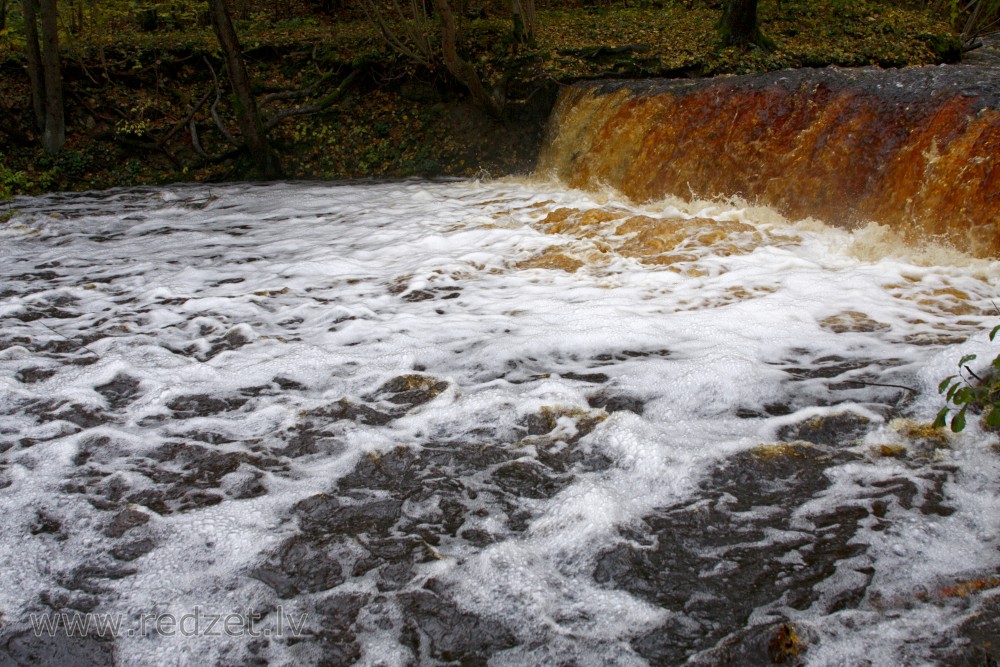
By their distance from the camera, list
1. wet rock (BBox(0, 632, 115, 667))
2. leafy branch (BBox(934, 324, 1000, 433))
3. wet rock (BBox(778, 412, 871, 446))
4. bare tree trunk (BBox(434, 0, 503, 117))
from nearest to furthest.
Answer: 1. wet rock (BBox(0, 632, 115, 667))
2. leafy branch (BBox(934, 324, 1000, 433))
3. wet rock (BBox(778, 412, 871, 446))
4. bare tree trunk (BBox(434, 0, 503, 117))

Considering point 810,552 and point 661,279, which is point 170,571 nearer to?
point 810,552

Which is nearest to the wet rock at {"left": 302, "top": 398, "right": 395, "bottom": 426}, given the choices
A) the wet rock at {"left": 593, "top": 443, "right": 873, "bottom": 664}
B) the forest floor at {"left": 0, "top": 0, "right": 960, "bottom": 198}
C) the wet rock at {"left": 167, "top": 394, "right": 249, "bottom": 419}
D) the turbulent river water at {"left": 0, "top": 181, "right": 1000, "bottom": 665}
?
the turbulent river water at {"left": 0, "top": 181, "right": 1000, "bottom": 665}

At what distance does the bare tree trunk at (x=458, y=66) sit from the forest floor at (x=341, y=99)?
0.24m

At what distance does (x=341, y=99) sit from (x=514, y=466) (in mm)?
9528

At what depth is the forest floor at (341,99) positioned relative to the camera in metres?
10.6

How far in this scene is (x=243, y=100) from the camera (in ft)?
33.5

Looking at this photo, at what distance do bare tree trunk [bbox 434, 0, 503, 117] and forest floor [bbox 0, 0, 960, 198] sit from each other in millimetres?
242

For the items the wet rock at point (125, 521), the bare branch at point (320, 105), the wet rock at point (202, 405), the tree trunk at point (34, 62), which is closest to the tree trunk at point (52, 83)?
the tree trunk at point (34, 62)

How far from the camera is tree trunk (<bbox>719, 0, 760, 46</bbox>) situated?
37.1 feet

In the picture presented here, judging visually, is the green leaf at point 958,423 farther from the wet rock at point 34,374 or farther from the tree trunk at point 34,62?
the tree trunk at point 34,62


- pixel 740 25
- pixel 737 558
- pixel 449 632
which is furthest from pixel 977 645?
pixel 740 25

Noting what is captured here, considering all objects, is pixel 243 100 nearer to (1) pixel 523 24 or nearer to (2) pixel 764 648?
(1) pixel 523 24

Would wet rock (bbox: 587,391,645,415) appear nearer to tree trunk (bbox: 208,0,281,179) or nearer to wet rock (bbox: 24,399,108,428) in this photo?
wet rock (bbox: 24,399,108,428)

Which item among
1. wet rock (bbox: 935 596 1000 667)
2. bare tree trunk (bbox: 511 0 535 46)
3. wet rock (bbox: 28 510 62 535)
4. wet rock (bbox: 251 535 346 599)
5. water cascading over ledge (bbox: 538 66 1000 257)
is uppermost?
bare tree trunk (bbox: 511 0 535 46)
